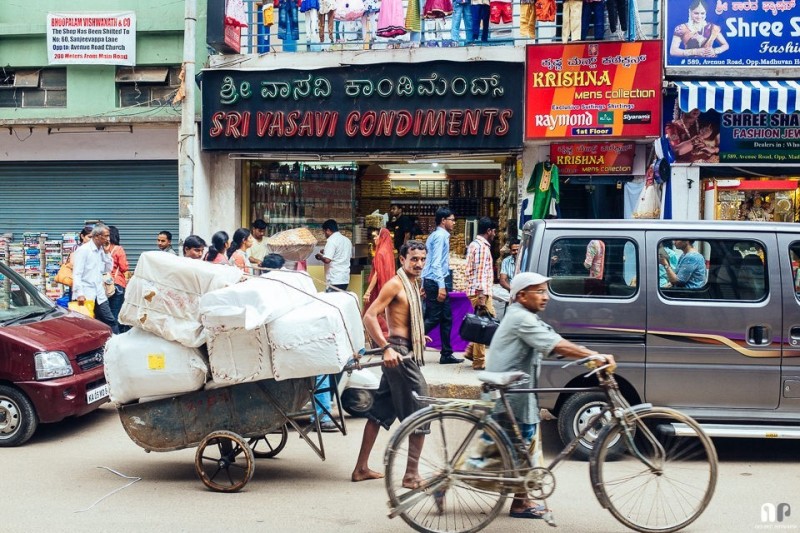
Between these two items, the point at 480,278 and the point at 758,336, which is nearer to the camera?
the point at 758,336

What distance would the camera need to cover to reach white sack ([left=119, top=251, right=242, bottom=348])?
6.05 metres

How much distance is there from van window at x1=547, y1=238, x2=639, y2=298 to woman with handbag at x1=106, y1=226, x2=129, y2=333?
22.6 ft

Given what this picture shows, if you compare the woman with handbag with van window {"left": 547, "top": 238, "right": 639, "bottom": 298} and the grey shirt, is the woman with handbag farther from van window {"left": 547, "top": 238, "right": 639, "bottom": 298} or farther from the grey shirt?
the grey shirt

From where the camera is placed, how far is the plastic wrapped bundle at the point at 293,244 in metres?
11.9

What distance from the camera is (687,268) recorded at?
6.91 meters

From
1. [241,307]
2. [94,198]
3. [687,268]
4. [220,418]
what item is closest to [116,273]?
[94,198]

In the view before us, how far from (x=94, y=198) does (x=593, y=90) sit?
9.06m

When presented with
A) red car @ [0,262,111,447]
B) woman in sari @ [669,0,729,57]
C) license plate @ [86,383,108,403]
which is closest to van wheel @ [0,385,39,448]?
red car @ [0,262,111,447]

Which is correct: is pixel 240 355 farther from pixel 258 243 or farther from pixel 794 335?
pixel 258 243

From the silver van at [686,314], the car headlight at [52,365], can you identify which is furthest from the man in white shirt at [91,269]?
the silver van at [686,314]

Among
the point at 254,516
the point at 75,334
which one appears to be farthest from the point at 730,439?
the point at 75,334

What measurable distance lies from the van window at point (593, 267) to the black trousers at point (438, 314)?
12.1 ft

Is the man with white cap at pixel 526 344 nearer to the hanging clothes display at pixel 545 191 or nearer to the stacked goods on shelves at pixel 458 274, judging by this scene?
the stacked goods on shelves at pixel 458 274

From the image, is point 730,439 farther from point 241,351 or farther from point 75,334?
point 75,334
